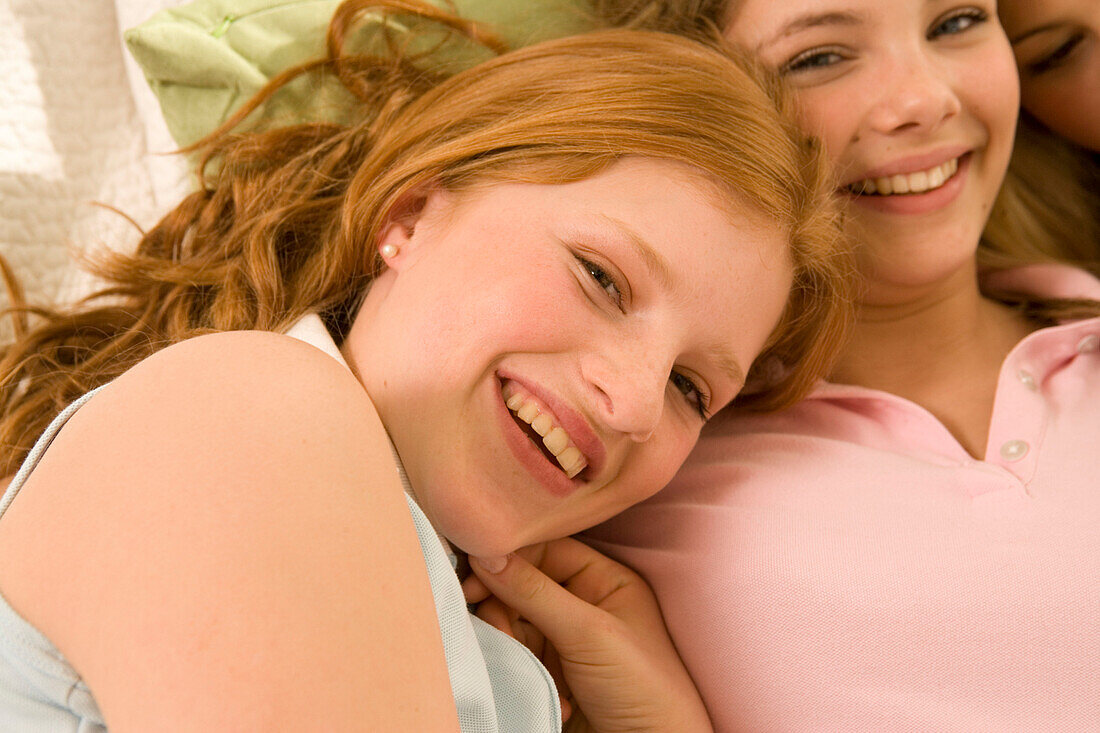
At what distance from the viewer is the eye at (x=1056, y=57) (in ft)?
5.24

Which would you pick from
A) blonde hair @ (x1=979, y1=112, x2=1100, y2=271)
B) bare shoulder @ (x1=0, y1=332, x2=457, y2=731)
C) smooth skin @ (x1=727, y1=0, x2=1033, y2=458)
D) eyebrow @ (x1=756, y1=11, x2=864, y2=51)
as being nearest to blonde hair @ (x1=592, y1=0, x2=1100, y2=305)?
blonde hair @ (x1=979, y1=112, x2=1100, y2=271)

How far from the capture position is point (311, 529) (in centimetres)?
67

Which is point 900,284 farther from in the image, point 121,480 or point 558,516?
point 121,480

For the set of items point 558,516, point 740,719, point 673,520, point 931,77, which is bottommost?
point 740,719

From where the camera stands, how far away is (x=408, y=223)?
1.13 meters

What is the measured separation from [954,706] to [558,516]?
546mm

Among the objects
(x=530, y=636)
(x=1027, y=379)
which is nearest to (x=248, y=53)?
(x=530, y=636)

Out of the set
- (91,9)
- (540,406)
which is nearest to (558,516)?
(540,406)

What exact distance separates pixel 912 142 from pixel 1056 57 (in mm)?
534

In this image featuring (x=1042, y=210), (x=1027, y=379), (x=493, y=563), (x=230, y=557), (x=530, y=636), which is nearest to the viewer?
(x=230, y=557)

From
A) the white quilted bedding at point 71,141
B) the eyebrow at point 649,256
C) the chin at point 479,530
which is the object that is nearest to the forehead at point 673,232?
the eyebrow at point 649,256

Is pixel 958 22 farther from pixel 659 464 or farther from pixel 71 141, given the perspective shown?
pixel 71 141

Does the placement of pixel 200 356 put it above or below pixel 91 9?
below

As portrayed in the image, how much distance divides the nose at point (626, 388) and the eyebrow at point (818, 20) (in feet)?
2.14
